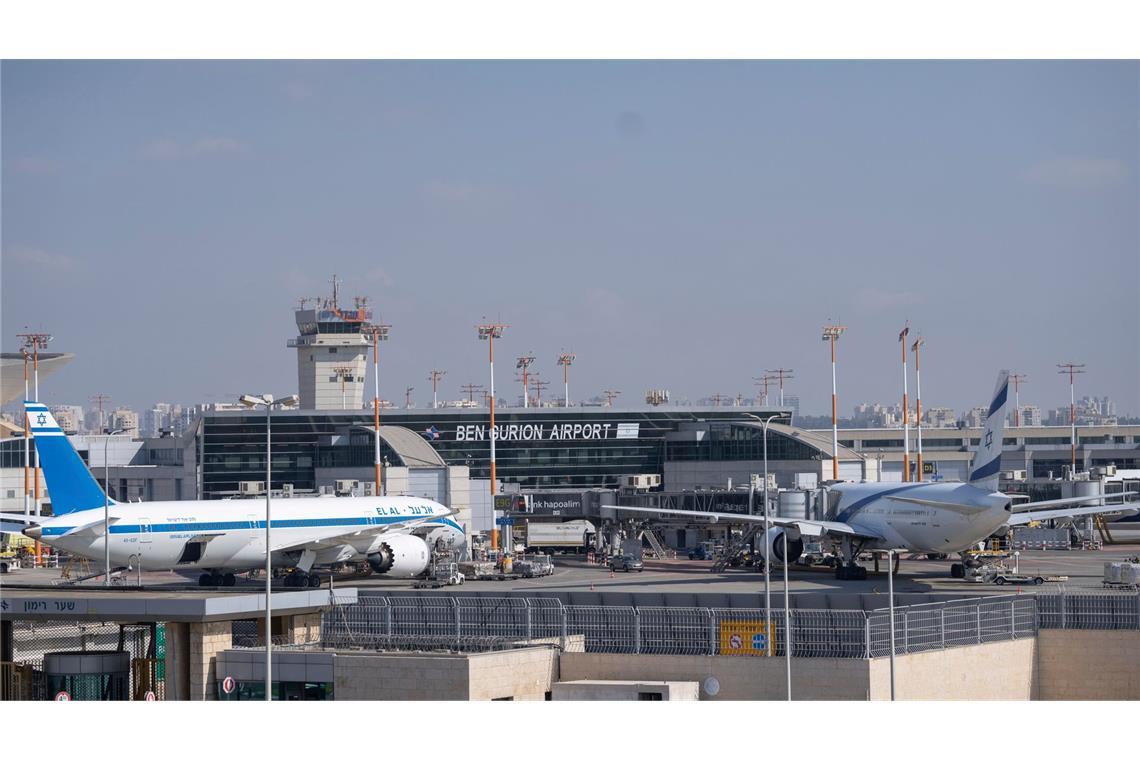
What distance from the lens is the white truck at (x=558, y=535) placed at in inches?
4156

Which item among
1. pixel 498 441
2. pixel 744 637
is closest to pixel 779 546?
pixel 744 637

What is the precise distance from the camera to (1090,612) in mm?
46062

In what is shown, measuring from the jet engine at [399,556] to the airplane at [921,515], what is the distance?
1408cm

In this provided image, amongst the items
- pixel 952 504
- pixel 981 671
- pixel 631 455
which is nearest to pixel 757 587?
pixel 952 504

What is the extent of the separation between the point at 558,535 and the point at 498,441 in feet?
130

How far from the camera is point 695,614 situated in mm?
42375

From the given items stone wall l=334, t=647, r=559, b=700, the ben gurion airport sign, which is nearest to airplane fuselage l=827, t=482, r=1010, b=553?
stone wall l=334, t=647, r=559, b=700

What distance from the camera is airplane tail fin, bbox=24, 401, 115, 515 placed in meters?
69.4

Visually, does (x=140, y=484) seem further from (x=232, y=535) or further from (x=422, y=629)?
(x=422, y=629)

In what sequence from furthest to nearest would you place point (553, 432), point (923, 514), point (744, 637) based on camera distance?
point (553, 432), point (923, 514), point (744, 637)

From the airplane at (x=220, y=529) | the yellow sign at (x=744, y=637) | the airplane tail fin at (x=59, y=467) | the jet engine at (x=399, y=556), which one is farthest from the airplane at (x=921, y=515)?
the airplane tail fin at (x=59, y=467)

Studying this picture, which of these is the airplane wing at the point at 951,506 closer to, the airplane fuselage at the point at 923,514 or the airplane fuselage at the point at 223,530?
the airplane fuselage at the point at 923,514

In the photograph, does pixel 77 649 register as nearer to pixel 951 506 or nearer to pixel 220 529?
pixel 220 529

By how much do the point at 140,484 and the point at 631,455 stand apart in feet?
154
